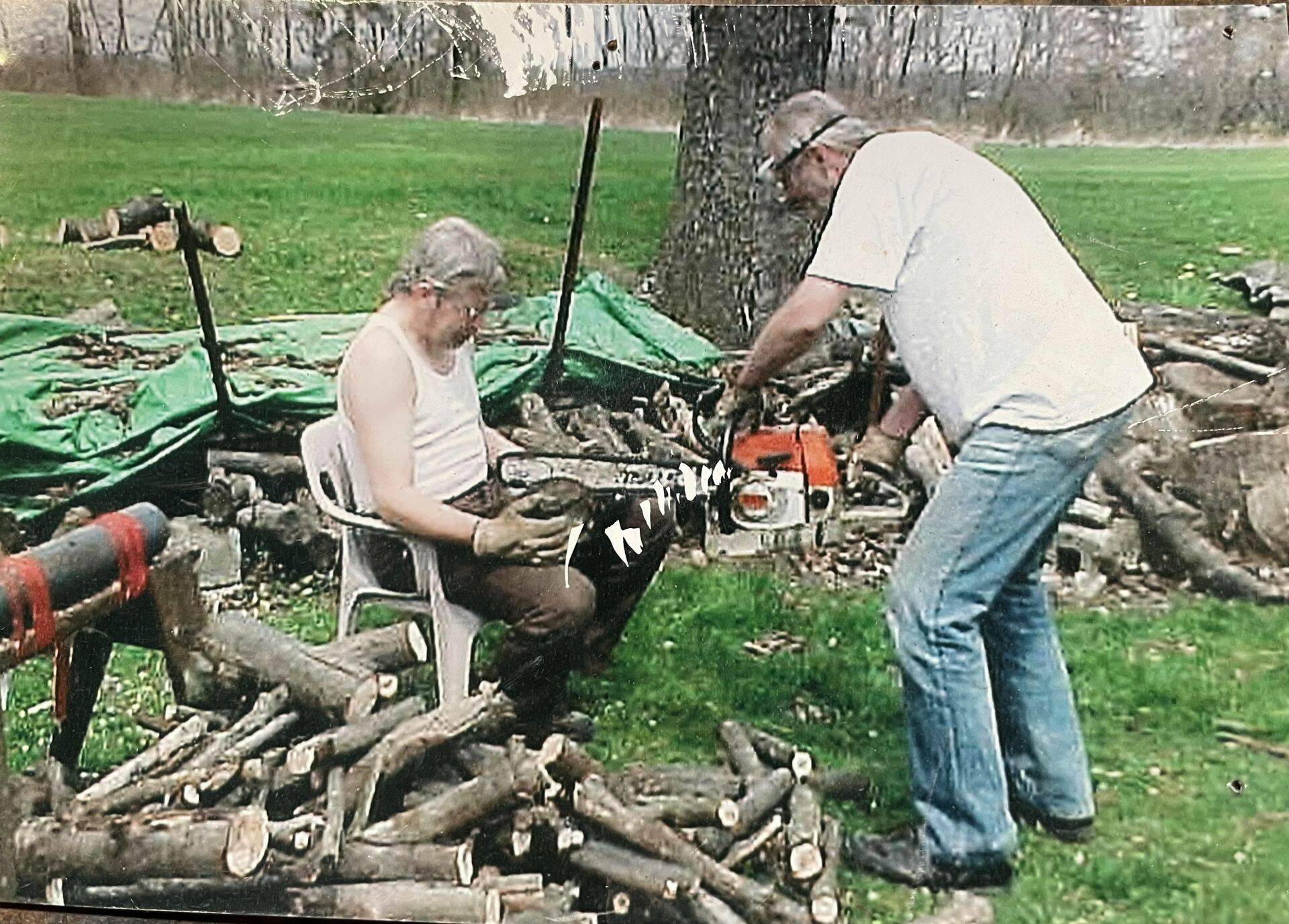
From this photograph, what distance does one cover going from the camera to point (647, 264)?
2.14 m

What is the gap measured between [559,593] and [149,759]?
0.66 metres

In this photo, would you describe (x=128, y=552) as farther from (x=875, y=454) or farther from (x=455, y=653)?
(x=875, y=454)

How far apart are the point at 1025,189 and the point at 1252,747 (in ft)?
2.69

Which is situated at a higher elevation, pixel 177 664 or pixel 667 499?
pixel 667 499

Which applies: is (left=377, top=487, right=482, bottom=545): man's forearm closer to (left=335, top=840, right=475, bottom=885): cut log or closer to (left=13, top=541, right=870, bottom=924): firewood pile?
(left=13, top=541, right=870, bottom=924): firewood pile

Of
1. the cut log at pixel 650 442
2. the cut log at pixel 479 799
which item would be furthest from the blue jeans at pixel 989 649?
the cut log at pixel 479 799

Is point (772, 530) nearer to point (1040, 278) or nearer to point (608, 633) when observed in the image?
point (608, 633)

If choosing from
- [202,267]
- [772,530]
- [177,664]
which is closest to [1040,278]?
[772,530]

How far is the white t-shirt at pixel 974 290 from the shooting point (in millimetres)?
2023

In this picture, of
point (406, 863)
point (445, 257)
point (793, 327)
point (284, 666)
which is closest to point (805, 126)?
point (793, 327)

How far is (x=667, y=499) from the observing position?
2.15m

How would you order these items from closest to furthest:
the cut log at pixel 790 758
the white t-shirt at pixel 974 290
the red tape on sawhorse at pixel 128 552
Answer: the white t-shirt at pixel 974 290 → the cut log at pixel 790 758 → the red tape on sawhorse at pixel 128 552

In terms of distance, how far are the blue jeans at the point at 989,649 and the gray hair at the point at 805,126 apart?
1.47ft

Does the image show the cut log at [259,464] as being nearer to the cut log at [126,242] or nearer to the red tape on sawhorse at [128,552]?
the red tape on sawhorse at [128,552]
